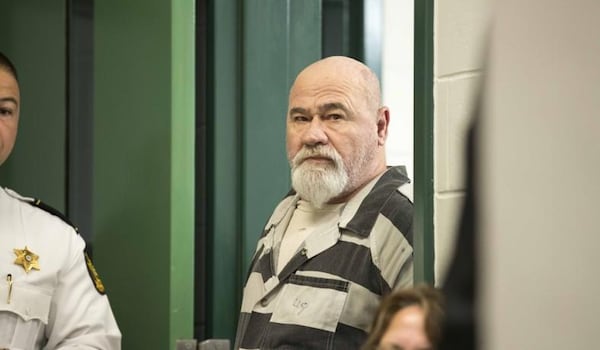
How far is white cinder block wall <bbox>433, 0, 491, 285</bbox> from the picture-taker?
4.72ft

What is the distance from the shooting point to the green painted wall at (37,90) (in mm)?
2473

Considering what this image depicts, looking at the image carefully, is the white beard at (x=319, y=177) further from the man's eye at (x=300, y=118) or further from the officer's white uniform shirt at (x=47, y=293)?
the officer's white uniform shirt at (x=47, y=293)

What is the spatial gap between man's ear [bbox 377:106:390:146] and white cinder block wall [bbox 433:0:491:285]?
748mm

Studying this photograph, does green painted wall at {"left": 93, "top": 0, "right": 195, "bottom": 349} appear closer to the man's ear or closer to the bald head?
the bald head

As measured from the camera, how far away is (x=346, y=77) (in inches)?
A: 87.4

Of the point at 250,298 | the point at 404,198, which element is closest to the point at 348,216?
the point at 404,198

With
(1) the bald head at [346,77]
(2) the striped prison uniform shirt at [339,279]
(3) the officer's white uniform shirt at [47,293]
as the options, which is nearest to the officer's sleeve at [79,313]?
(3) the officer's white uniform shirt at [47,293]

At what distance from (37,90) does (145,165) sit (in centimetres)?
52

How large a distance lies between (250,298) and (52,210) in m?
0.49

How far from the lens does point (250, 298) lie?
2111mm

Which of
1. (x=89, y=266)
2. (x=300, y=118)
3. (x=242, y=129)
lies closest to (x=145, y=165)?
(x=89, y=266)

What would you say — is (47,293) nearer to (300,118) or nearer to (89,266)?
(89,266)

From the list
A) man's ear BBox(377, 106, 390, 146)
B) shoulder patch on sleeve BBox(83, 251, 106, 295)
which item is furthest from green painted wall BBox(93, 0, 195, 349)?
man's ear BBox(377, 106, 390, 146)

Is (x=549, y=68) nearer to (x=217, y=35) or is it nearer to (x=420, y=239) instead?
(x=420, y=239)
